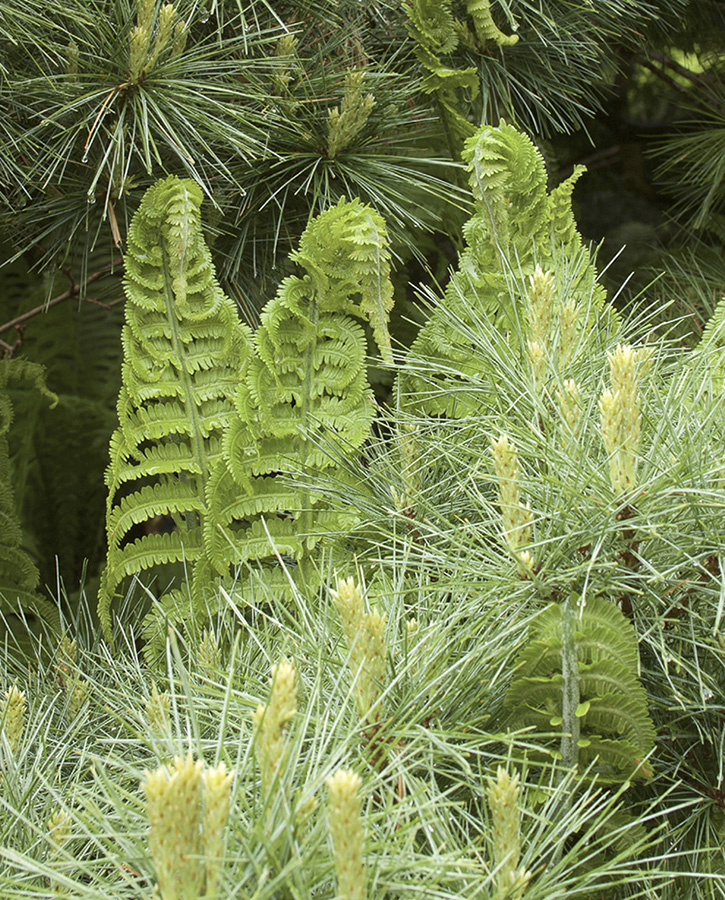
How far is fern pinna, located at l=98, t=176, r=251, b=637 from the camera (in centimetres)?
74

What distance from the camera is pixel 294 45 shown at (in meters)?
0.84

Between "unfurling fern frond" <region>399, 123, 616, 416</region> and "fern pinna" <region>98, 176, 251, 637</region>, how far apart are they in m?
0.17

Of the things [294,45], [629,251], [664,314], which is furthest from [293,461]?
[629,251]

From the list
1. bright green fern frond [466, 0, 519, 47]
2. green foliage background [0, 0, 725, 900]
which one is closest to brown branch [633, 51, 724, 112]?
green foliage background [0, 0, 725, 900]

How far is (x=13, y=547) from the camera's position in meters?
0.91

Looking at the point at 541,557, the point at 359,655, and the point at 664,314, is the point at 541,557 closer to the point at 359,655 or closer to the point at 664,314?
the point at 359,655

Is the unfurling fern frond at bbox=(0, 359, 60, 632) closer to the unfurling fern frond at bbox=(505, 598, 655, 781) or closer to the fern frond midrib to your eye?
the fern frond midrib

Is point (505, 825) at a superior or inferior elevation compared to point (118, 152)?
inferior

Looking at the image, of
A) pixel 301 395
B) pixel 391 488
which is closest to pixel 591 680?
pixel 391 488

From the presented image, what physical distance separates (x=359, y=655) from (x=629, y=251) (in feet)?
3.90

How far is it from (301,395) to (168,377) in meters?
0.12

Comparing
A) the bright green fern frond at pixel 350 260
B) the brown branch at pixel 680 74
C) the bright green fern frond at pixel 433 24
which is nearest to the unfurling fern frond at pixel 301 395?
the bright green fern frond at pixel 350 260

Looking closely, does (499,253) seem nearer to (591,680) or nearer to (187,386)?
(187,386)

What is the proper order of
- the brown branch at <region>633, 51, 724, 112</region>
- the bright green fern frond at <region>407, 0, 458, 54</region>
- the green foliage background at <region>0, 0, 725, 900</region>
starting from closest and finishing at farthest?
the green foliage background at <region>0, 0, 725, 900</region>
the bright green fern frond at <region>407, 0, 458, 54</region>
the brown branch at <region>633, 51, 724, 112</region>
